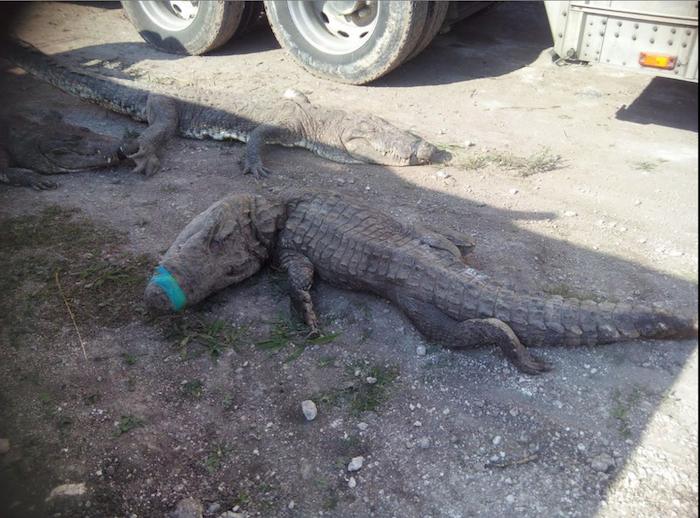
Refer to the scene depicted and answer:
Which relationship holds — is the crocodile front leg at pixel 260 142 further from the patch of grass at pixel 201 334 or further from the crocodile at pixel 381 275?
the patch of grass at pixel 201 334

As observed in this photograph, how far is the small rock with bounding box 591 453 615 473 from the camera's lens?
2506mm

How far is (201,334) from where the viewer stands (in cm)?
340

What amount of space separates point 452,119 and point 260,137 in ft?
6.52

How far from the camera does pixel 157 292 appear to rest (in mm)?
3291

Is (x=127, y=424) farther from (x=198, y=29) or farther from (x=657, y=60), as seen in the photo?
(x=198, y=29)

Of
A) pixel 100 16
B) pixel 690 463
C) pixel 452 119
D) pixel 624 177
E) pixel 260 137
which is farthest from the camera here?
pixel 100 16

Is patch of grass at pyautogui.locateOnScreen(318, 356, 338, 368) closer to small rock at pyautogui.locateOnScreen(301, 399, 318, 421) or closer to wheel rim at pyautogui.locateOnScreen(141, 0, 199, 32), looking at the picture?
small rock at pyautogui.locateOnScreen(301, 399, 318, 421)

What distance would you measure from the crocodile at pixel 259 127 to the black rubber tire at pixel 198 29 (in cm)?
138

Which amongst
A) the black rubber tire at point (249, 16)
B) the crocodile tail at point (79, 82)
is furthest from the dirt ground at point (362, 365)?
the black rubber tire at point (249, 16)

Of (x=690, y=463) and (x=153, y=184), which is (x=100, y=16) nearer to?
(x=153, y=184)

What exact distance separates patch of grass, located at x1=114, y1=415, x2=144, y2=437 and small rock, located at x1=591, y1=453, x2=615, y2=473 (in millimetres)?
2148

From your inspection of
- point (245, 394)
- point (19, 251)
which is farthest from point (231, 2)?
point (245, 394)

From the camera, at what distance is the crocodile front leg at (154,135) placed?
5129mm

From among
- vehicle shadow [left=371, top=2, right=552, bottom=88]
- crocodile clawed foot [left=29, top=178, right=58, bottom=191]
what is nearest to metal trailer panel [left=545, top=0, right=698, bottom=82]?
vehicle shadow [left=371, top=2, right=552, bottom=88]
